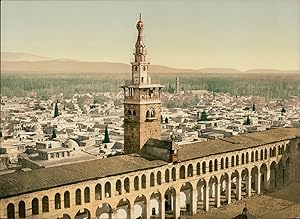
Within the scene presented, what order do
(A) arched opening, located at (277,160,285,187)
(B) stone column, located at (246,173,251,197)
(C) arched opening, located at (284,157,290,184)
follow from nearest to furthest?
(B) stone column, located at (246,173,251,197) < (A) arched opening, located at (277,160,285,187) < (C) arched opening, located at (284,157,290,184)

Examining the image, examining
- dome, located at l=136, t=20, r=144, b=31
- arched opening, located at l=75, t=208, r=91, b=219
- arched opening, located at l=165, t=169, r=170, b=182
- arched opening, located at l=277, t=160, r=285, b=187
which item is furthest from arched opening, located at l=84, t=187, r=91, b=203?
arched opening, located at l=277, t=160, r=285, b=187

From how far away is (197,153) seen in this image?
26406 millimetres

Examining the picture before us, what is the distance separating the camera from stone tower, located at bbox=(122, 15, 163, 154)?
89.1 ft

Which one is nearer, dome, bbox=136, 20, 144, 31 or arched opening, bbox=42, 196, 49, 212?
arched opening, bbox=42, 196, 49, 212

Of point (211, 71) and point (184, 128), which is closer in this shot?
point (211, 71)

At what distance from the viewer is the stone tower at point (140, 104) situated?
27.2 meters

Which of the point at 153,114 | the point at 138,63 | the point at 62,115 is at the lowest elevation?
the point at 62,115

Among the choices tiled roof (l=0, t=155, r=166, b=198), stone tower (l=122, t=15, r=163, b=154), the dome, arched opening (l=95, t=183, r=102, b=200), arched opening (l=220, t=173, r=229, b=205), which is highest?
the dome

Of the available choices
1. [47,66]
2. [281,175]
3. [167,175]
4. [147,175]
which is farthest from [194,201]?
[47,66]

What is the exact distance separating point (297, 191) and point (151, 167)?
11540 millimetres

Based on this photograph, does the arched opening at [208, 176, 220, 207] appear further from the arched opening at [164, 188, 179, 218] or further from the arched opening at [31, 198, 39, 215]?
the arched opening at [31, 198, 39, 215]

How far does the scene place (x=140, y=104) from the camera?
2702cm

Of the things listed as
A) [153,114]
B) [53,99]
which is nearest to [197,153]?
[153,114]

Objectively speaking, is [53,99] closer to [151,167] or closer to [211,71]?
[211,71]
